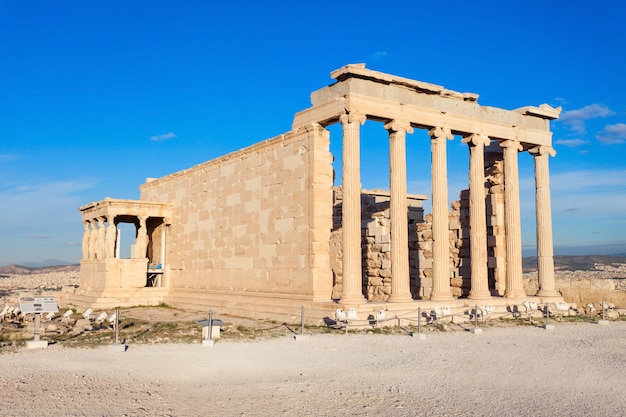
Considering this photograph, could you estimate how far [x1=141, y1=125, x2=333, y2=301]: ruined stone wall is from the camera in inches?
781

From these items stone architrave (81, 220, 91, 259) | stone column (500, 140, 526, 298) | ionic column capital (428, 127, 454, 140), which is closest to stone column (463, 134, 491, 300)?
stone column (500, 140, 526, 298)

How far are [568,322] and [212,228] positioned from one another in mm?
13807

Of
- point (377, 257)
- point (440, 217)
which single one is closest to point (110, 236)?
point (377, 257)

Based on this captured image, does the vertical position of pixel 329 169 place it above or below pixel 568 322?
above

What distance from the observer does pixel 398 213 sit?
1952 centimetres

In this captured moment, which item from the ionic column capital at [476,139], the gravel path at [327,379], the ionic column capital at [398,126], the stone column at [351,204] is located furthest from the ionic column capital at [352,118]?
the gravel path at [327,379]

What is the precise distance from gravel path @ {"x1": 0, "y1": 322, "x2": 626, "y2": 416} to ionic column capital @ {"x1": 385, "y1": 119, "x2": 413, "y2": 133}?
23.4 feet

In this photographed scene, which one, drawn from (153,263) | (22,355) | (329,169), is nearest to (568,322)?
(329,169)

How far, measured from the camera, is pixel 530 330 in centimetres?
1753

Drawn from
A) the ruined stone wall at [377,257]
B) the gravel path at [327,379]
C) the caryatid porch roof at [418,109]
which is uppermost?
the caryatid porch roof at [418,109]

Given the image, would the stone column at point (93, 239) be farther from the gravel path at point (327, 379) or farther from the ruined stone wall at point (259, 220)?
the gravel path at point (327, 379)

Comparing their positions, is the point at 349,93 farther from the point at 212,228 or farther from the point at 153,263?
the point at 153,263

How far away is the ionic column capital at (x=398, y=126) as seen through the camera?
1969 centimetres

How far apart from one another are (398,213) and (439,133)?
3.22 meters
